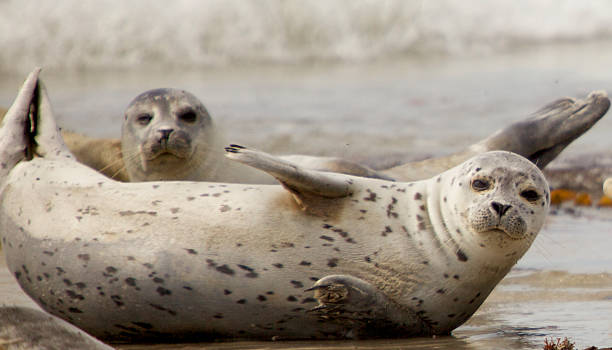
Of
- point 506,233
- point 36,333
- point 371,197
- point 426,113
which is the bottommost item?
point 36,333

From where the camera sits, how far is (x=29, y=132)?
519cm

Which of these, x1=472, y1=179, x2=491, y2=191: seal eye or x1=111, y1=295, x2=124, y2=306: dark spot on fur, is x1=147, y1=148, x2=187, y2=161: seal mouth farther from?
x1=472, y1=179, x2=491, y2=191: seal eye

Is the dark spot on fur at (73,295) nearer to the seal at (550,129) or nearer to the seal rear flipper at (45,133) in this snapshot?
the seal rear flipper at (45,133)

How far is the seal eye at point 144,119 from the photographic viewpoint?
19.4 ft

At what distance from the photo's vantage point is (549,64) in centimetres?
1491

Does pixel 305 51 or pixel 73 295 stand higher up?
pixel 305 51

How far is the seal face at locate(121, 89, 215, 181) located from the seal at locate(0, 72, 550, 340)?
1.33 meters

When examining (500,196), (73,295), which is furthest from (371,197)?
(73,295)

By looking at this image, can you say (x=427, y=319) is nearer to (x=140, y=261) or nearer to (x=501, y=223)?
(x=501, y=223)

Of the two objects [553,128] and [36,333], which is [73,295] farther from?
[553,128]

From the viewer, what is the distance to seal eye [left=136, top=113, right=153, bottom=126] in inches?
233

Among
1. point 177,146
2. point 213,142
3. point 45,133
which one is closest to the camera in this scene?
point 45,133

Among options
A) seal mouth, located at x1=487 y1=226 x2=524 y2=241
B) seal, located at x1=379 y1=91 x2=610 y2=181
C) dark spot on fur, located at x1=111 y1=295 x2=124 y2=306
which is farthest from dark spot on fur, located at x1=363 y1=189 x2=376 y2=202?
seal, located at x1=379 y1=91 x2=610 y2=181

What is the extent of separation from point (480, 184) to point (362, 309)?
2.12 feet
